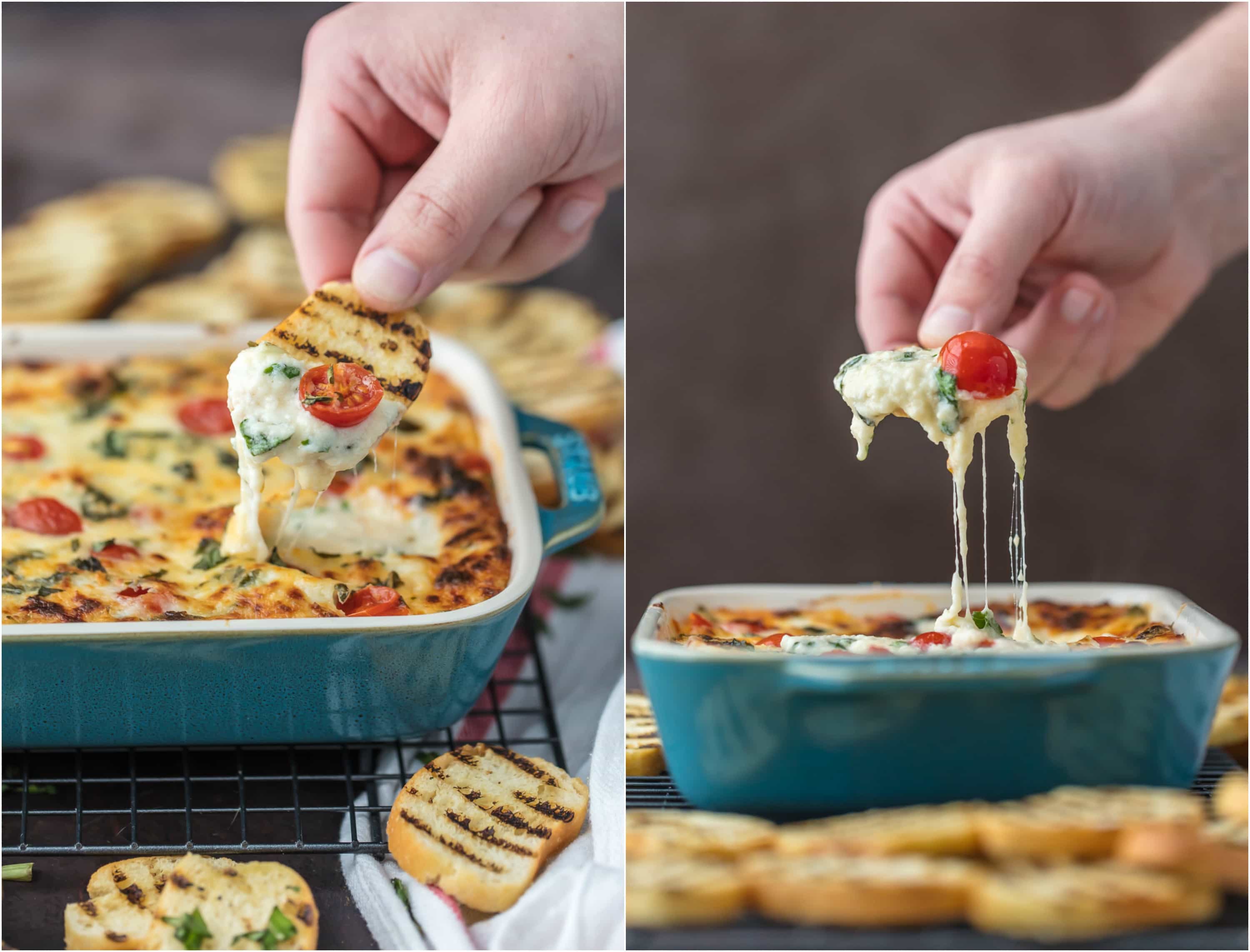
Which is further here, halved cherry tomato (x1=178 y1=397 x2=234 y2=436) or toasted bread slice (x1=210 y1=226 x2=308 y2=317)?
toasted bread slice (x1=210 y1=226 x2=308 y2=317)

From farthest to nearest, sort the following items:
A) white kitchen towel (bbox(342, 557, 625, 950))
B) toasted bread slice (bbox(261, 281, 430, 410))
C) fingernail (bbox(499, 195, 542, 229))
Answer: fingernail (bbox(499, 195, 542, 229)), toasted bread slice (bbox(261, 281, 430, 410)), white kitchen towel (bbox(342, 557, 625, 950))

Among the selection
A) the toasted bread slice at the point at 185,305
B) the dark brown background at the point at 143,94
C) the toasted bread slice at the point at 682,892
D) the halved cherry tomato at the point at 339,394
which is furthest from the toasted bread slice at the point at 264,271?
the toasted bread slice at the point at 682,892

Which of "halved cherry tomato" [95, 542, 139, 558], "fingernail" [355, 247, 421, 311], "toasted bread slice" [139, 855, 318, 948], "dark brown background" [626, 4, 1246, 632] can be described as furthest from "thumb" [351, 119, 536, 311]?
"toasted bread slice" [139, 855, 318, 948]

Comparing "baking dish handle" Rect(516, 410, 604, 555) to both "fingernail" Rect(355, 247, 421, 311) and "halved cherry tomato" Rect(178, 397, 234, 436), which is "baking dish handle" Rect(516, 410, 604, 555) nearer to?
"fingernail" Rect(355, 247, 421, 311)

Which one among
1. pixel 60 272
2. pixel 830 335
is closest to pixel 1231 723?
pixel 830 335

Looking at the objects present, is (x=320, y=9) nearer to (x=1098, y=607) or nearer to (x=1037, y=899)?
(x=1098, y=607)

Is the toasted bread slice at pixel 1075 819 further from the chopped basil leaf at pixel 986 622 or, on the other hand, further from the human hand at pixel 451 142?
the human hand at pixel 451 142

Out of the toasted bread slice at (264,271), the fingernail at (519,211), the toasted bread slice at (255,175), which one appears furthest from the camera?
the toasted bread slice at (255,175)

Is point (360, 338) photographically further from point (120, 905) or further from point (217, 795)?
point (120, 905)
